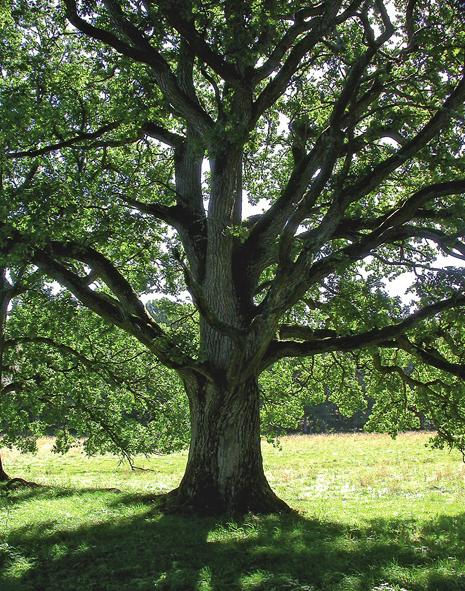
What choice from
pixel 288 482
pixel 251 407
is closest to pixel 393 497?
pixel 288 482

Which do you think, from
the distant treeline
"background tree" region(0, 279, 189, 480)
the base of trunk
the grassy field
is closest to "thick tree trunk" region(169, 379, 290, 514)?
the base of trunk

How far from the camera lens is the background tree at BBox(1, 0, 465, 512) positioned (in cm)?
972

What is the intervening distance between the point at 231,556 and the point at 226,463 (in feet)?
9.69

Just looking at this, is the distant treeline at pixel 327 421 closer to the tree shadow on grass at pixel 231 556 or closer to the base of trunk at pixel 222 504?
the base of trunk at pixel 222 504

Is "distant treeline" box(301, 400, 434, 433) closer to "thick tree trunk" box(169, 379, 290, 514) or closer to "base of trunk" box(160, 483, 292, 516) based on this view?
"base of trunk" box(160, 483, 292, 516)

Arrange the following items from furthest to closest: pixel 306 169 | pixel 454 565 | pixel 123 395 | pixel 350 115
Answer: pixel 123 395, pixel 306 169, pixel 350 115, pixel 454 565

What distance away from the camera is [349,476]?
79.5 ft

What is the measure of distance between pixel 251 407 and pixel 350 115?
5906mm

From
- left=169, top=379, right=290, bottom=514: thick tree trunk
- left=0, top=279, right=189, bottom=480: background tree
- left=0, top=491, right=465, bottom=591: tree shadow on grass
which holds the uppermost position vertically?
left=0, top=279, right=189, bottom=480: background tree

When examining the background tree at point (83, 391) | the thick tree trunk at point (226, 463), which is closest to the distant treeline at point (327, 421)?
the background tree at point (83, 391)

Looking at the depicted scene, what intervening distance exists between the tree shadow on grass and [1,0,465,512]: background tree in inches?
56.6

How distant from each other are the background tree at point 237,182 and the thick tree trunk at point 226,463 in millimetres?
34

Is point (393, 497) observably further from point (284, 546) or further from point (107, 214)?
point (107, 214)

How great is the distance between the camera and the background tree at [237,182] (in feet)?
31.9
